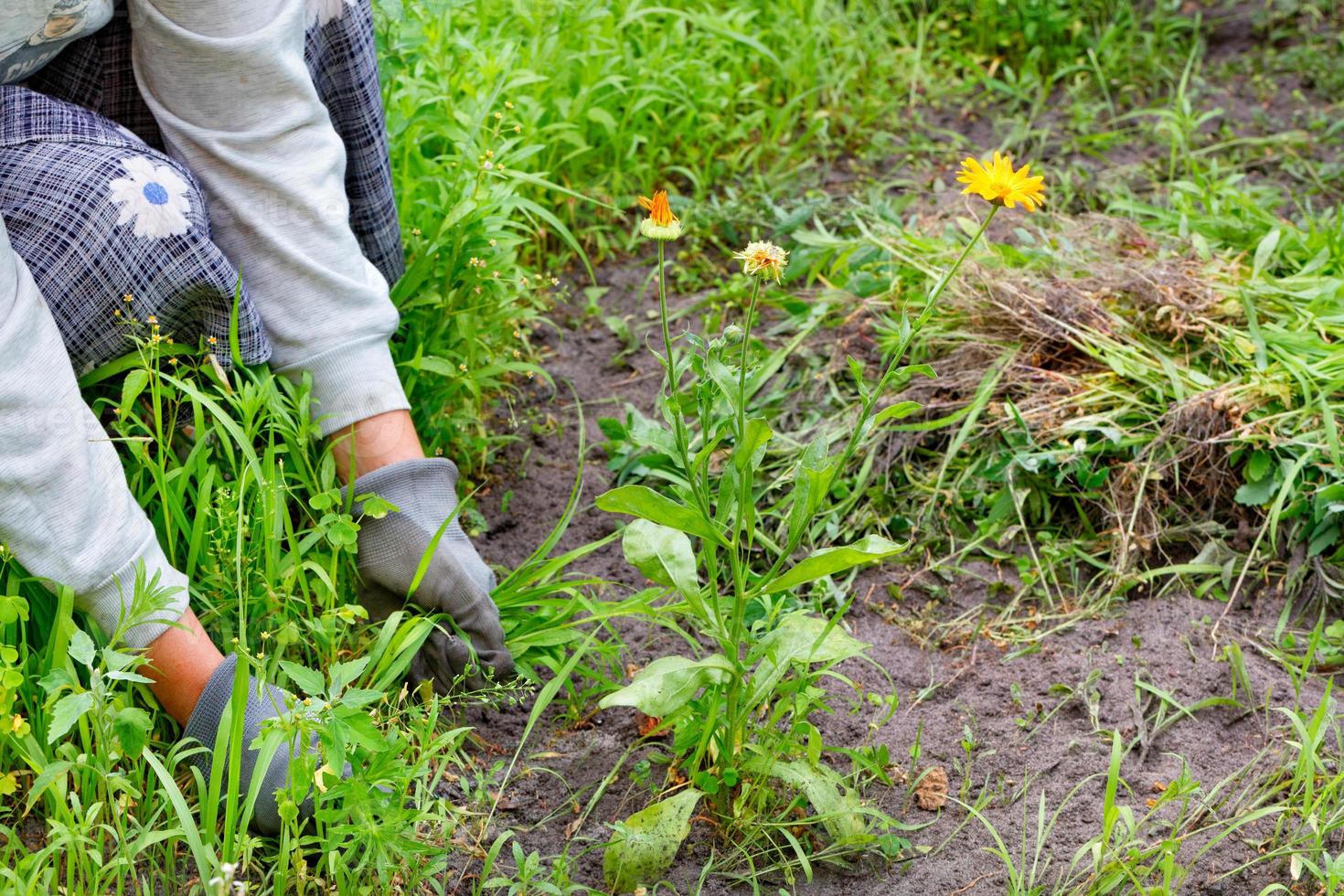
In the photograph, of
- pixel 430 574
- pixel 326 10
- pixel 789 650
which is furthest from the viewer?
pixel 326 10

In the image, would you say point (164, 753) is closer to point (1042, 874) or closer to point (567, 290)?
point (1042, 874)

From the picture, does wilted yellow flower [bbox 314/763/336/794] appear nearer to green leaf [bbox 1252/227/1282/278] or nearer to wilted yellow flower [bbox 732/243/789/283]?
wilted yellow flower [bbox 732/243/789/283]

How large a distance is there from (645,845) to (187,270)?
943 millimetres

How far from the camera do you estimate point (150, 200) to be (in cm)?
166

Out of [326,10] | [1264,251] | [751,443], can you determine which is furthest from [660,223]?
[1264,251]

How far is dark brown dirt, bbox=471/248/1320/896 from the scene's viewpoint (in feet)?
4.96

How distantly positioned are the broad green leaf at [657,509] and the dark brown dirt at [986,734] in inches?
15.8

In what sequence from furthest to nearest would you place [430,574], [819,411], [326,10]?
1. [819,411]
2. [326,10]
3. [430,574]

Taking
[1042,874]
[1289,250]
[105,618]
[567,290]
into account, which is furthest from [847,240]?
[105,618]

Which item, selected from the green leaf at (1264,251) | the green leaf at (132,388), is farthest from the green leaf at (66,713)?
the green leaf at (1264,251)

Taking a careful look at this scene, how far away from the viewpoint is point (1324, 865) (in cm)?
146

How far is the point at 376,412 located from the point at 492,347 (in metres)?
0.48

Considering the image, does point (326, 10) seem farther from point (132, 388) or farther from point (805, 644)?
point (805, 644)

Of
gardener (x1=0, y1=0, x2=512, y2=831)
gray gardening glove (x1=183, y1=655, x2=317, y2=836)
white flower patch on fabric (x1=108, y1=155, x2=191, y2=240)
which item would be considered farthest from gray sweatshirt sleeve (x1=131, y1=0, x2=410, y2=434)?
gray gardening glove (x1=183, y1=655, x2=317, y2=836)
